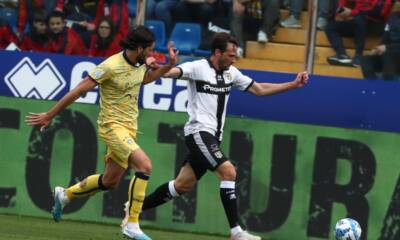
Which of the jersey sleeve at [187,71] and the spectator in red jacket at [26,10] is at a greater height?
the jersey sleeve at [187,71]

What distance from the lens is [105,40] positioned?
46.2 feet

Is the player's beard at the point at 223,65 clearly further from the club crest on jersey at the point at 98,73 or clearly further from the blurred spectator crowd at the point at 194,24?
the blurred spectator crowd at the point at 194,24

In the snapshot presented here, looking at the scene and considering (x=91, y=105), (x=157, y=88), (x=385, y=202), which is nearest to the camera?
(x=385, y=202)

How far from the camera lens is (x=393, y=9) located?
492 inches

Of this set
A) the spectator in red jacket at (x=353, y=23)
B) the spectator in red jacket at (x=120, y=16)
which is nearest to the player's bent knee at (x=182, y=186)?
the spectator in red jacket at (x=353, y=23)

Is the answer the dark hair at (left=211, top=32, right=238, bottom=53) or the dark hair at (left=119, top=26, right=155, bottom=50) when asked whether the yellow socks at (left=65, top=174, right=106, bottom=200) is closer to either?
the dark hair at (left=119, top=26, right=155, bottom=50)

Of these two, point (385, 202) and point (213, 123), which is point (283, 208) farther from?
point (213, 123)

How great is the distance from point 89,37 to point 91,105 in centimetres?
173

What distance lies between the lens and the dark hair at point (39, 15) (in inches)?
564

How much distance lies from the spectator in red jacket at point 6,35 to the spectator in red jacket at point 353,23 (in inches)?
172

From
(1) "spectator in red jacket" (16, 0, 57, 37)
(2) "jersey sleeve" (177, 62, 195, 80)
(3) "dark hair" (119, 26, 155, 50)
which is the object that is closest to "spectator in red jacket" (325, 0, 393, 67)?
(2) "jersey sleeve" (177, 62, 195, 80)

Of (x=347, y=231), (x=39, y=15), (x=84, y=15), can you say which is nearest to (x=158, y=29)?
(x=84, y=15)

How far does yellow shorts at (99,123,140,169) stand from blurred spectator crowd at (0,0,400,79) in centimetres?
324

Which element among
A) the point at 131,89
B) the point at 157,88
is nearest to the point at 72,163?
the point at 157,88
